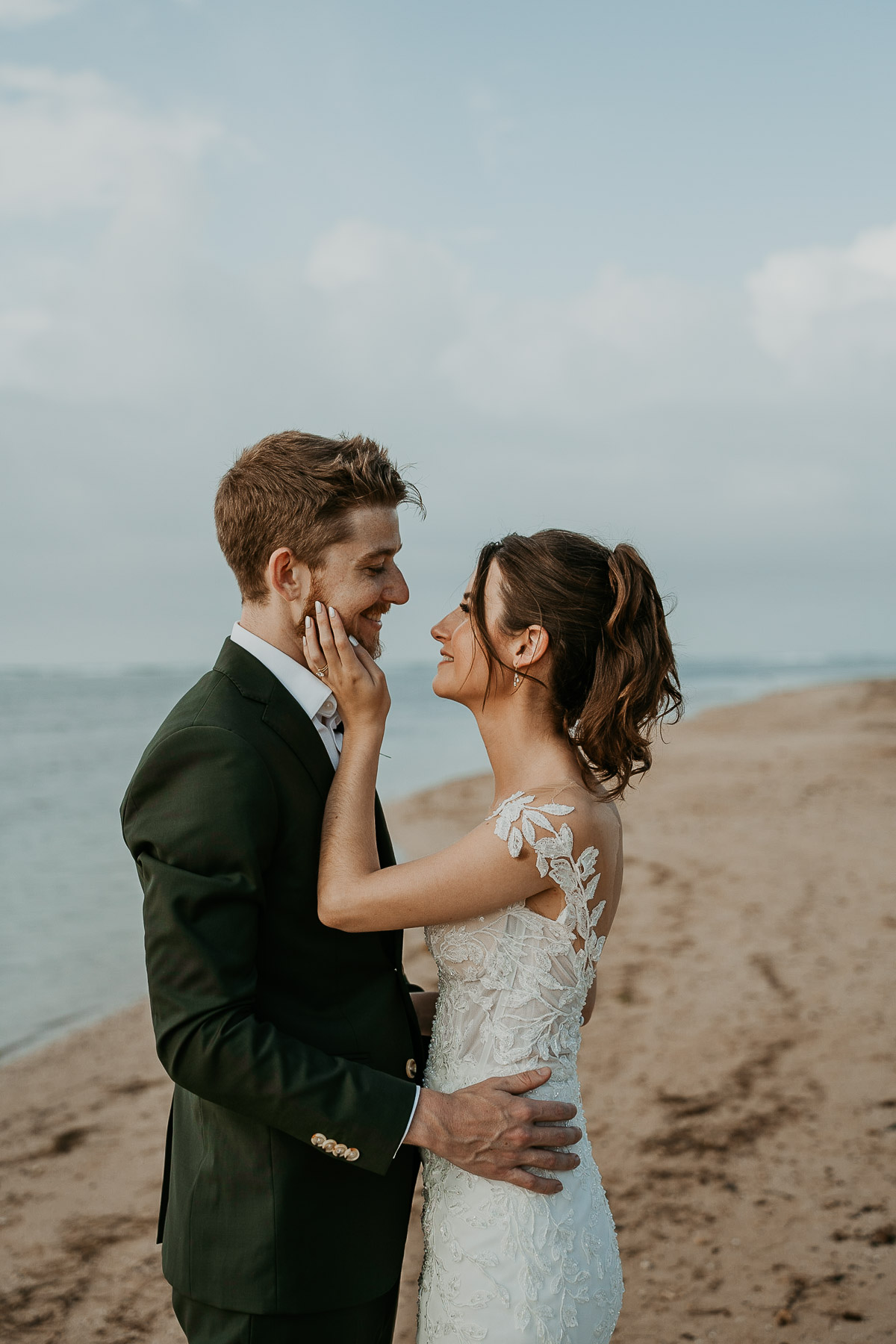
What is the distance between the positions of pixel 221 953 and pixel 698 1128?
4364 mm

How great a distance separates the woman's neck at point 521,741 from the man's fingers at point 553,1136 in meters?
0.77

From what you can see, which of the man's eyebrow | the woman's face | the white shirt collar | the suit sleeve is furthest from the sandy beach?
the man's eyebrow

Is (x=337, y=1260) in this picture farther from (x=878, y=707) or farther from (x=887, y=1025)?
(x=878, y=707)

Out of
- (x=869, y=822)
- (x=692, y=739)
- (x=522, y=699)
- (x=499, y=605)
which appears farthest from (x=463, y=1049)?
(x=692, y=739)

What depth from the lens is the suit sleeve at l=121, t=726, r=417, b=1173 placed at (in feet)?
6.20

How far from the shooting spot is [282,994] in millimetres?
2115

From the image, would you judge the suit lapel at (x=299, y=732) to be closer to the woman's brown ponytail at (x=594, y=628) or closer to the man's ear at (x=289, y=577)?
the man's ear at (x=289, y=577)

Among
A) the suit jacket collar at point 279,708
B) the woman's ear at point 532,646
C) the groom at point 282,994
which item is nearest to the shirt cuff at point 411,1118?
the groom at point 282,994

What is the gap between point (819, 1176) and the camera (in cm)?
485

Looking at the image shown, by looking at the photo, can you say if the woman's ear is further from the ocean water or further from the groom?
the ocean water

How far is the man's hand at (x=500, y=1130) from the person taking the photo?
6.85 feet

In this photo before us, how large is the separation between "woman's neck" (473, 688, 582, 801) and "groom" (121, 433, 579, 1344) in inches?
14.6

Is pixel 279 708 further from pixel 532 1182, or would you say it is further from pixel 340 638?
pixel 532 1182

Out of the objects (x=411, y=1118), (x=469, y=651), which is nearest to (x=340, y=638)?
(x=469, y=651)
